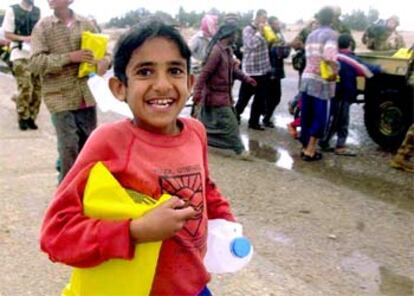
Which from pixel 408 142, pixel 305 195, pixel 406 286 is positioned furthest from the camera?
pixel 408 142

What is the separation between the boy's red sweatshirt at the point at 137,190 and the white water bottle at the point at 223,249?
0.11 metres

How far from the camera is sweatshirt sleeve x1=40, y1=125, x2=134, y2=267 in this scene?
1.67 metres

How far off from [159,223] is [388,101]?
6.51 meters

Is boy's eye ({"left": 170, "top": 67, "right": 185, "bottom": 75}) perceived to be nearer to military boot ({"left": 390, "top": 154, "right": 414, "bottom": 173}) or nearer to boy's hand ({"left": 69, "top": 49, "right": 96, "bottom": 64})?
boy's hand ({"left": 69, "top": 49, "right": 96, "bottom": 64})

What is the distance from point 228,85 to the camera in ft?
23.6

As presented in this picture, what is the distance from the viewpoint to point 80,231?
1.69 m

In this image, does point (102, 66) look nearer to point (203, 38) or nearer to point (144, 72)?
point (144, 72)

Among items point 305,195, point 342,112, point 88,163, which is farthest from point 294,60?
point 88,163

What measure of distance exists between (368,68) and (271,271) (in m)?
4.39

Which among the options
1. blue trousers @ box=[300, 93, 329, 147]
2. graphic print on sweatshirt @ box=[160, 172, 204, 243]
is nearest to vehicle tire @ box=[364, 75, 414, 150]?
blue trousers @ box=[300, 93, 329, 147]

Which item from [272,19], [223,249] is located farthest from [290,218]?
[272,19]

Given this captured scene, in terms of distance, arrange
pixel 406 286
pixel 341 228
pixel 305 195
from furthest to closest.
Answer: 1. pixel 305 195
2. pixel 341 228
3. pixel 406 286

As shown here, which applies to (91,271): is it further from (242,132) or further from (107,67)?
(242,132)

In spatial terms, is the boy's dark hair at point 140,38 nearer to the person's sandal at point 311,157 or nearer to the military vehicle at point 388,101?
the person's sandal at point 311,157
